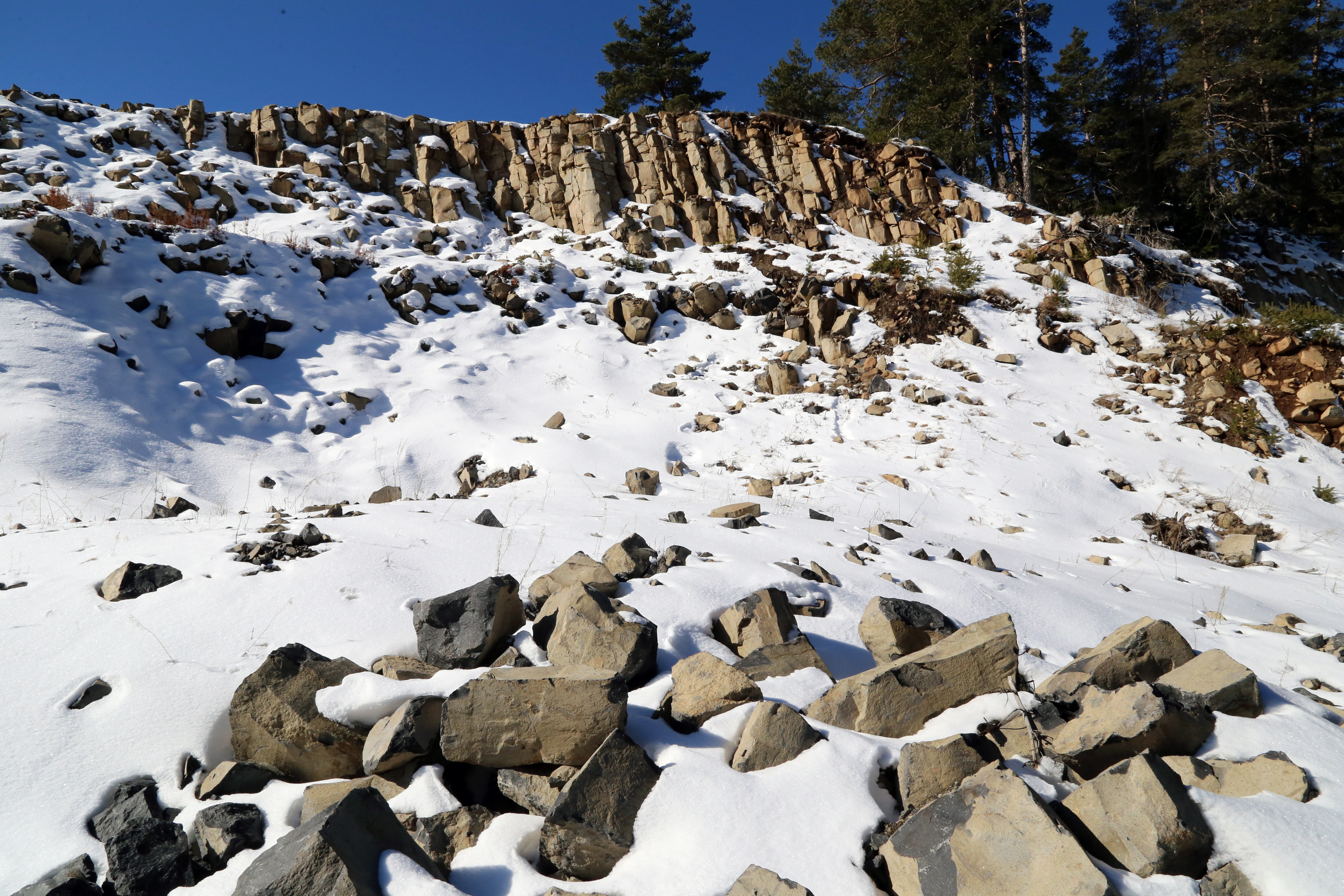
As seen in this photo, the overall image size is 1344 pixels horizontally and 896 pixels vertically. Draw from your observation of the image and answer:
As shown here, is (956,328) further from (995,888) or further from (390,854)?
(390,854)

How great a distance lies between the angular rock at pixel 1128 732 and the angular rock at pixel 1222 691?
6cm

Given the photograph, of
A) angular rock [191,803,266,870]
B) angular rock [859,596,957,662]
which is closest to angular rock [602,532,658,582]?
angular rock [859,596,957,662]

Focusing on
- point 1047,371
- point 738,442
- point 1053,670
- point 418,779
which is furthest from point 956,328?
point 418,779

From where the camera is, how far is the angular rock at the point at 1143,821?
1774 millimetres

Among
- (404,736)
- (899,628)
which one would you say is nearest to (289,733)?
(404,736)

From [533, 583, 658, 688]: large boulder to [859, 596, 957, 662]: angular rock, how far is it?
1.11 metres

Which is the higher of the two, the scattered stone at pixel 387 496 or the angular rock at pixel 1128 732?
the scattered stone at pixel 387 496

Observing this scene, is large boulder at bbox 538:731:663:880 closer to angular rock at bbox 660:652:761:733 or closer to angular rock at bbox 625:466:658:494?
angular rock at bbox 660:652:761:733

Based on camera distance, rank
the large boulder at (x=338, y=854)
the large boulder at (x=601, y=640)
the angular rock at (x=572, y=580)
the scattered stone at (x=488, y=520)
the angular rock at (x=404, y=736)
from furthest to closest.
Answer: the scattered stone at (x=488, y=520) < the angular rock at (x=572, y=580) < the large boulder at (x=601, y=640) < the angular rock at (x=404, y=736) < the large boulder at (x=338, y=854)

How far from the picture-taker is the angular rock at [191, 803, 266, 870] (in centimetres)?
196

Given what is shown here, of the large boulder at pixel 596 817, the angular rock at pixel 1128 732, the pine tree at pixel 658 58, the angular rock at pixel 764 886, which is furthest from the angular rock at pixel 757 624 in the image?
the pine tree at pixel 658 58

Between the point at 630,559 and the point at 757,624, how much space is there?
1.01 metres

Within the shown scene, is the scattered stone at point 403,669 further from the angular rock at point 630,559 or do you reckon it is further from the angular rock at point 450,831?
the angular rock at point 630,559

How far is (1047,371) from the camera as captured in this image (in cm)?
961
